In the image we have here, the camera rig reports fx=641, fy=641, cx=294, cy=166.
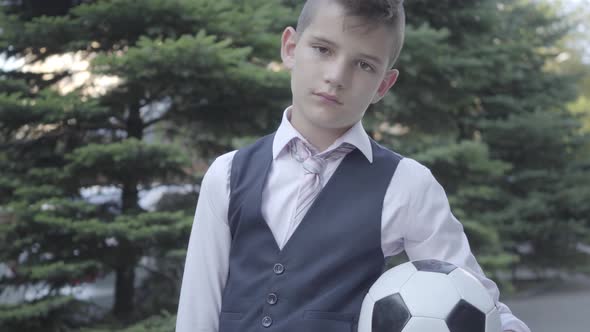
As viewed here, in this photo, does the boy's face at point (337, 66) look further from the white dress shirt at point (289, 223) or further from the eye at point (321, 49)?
the white dress shirt at point (289, 223)

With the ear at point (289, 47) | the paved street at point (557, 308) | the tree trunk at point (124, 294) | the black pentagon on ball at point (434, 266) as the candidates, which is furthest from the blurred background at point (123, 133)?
the black pentagon on ball at point (434, 266)

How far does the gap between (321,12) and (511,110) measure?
9823 mm

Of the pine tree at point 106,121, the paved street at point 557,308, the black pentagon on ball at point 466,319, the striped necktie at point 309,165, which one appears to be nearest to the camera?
the black pentagon on ball at point 466,319

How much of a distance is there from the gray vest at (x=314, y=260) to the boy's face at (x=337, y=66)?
0.18 m

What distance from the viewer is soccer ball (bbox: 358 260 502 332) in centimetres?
171

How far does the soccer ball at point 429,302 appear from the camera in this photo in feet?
5.60

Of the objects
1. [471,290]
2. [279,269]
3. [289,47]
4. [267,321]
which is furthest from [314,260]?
[289,47]

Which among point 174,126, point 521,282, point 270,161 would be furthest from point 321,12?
point 521,282

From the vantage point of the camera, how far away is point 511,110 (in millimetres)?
11000

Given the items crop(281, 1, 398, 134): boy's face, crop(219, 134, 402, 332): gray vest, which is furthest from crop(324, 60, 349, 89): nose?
crop(219, 134, 402, 332): gray vest

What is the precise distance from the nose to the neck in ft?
0.61

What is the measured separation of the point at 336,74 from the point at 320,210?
0.39 m

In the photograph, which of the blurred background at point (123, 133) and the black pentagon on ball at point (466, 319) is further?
the blurred background at point (123, 133)

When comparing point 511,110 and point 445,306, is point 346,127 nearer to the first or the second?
point 445,306
